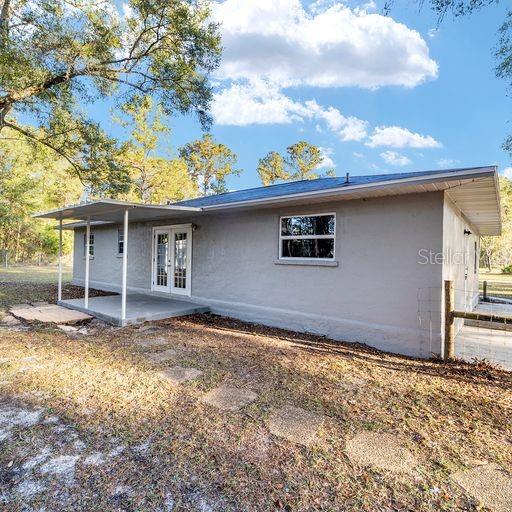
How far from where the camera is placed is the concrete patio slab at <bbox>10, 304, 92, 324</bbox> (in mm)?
7465

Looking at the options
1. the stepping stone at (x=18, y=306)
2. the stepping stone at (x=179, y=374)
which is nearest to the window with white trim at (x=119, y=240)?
the stepping stone at (x=18, y=306)

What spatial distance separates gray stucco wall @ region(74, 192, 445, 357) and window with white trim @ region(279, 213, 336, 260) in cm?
14

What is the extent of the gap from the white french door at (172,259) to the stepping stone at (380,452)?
291 inches

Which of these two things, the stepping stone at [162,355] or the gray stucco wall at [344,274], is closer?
the stepping stone at [162,355]

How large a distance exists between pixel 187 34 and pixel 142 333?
8165 mm

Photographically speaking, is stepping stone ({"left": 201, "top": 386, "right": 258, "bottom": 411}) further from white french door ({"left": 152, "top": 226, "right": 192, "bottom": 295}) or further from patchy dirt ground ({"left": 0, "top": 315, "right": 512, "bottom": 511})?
white french door ({"left": 152, "top": 226, "right": 192, "bottom": 295})

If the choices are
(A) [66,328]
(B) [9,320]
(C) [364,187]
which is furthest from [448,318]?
(B) [9,320]

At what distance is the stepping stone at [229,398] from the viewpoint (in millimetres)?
3523

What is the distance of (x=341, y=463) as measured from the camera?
2553mm

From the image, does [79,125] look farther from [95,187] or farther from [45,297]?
[45,297]

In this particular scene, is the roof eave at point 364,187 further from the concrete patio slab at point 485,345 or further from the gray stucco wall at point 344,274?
the concrete patio slab at point 485,345

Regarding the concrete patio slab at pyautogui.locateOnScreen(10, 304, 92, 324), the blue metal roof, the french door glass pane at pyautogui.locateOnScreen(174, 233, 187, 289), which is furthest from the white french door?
the concrete patio slab at pyautogui.locateOnScreen(10, 304, 92, 324)

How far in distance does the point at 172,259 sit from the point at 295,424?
25.7ft

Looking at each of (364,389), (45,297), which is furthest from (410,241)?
(45,297)
